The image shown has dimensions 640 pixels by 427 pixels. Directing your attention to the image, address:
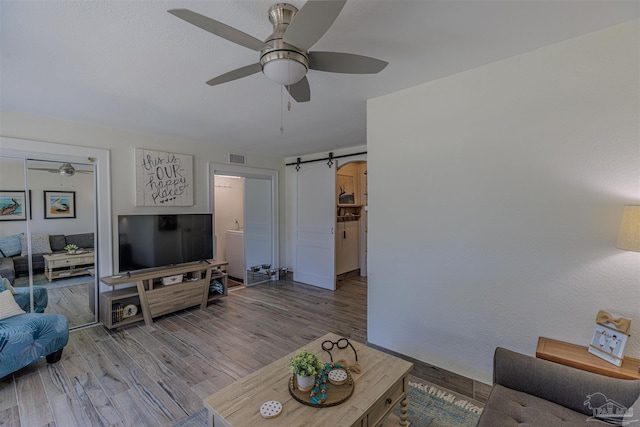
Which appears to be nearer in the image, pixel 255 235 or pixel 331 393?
pixel 331 393

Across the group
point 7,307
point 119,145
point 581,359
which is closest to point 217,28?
point 581,359

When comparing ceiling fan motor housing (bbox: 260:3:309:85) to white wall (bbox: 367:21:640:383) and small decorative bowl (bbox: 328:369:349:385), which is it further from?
small decorative bowl (bbox: 328:369:349:385)

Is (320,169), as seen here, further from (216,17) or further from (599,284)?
(599,284)

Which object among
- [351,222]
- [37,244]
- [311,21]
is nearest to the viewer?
[311,21]

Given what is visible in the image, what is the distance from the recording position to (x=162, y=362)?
260 cm

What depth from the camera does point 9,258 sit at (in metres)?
2.96

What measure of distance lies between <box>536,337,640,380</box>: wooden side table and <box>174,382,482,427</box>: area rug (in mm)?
618

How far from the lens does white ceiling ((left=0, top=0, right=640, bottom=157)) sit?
1451 millimetres

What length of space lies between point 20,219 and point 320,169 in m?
3.90

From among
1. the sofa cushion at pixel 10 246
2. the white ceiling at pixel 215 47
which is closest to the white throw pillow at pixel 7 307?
the sofa cushion at pixel 10 246

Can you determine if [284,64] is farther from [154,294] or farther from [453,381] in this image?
[154,294]

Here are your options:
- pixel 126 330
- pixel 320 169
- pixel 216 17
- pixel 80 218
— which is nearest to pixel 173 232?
pixel 80 218

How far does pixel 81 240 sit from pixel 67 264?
0.30 meters

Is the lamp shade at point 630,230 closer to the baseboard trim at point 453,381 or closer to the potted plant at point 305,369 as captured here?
the baseboard trim at point 453,381
